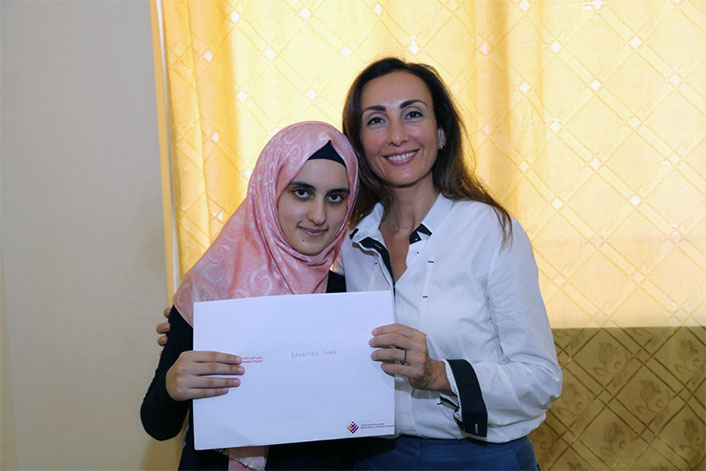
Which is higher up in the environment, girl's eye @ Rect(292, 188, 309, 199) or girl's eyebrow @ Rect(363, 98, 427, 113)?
girl's eyebrow @ Rect(363, 98, 427, 113)

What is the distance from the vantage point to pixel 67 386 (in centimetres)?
235

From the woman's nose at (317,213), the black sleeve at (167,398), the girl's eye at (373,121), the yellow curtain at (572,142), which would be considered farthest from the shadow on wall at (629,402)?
the black sleeve at (167,398)

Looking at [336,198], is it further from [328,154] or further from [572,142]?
[572,142]

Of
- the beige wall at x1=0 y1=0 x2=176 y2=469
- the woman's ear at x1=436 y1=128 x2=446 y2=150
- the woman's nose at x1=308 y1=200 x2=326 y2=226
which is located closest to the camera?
the woman's nose at x1=308 y1=200 x2=326 y2=226

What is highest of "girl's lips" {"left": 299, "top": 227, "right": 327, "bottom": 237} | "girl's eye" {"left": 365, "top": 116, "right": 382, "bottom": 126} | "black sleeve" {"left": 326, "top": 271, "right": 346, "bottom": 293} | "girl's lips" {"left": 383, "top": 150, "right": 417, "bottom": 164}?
"girl's eye" {"left": 365, "top": 116, "right": 382, "bottom": 126}

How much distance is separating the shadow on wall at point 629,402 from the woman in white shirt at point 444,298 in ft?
4.03

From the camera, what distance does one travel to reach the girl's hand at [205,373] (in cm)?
122

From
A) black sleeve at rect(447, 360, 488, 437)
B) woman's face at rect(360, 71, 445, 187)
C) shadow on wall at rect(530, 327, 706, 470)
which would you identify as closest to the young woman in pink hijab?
woman's face at rect(360, 71, 445, 187)

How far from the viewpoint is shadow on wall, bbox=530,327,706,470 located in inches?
103

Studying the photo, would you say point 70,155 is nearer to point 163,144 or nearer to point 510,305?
point 163,144

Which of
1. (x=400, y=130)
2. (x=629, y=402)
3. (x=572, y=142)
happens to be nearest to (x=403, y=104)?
(x=400, y=130)

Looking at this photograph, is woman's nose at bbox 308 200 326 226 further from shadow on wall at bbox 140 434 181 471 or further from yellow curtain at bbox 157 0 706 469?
shadow on wall at bbox 140 434 181 471

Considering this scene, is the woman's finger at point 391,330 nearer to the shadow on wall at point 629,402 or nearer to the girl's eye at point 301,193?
the girl's eye at point 301,193

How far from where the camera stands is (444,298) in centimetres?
146
